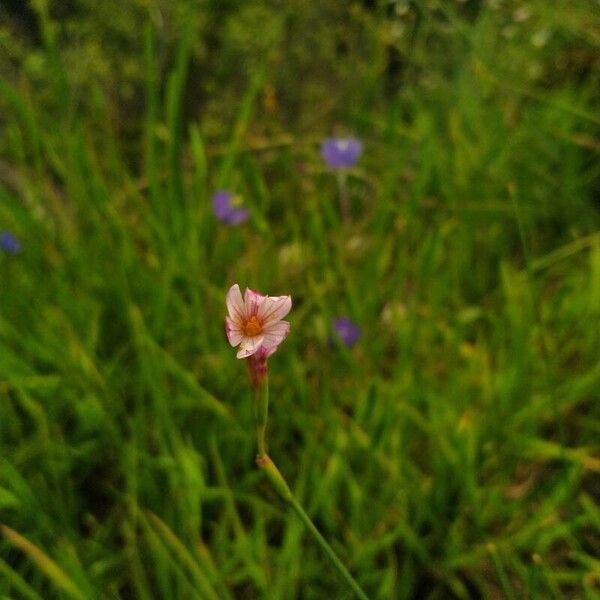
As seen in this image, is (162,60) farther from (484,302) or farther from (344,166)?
(484,302)

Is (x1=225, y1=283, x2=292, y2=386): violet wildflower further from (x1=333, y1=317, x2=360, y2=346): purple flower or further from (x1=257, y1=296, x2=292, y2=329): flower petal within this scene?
(x1=333, y1=317, x2=360, y2=346): purple flower

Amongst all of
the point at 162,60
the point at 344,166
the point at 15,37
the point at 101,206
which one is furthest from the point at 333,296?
the point at 15,37

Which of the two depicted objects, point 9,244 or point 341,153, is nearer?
point 9,244

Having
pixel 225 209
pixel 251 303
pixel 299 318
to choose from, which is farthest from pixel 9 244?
pixel 251 303

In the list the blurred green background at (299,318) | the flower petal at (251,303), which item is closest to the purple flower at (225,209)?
the blurred green background at (299,318)

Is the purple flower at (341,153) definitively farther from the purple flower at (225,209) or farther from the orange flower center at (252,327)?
the orange flower center at (252,327)

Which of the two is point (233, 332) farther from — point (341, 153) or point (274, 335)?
point (341, 153)
